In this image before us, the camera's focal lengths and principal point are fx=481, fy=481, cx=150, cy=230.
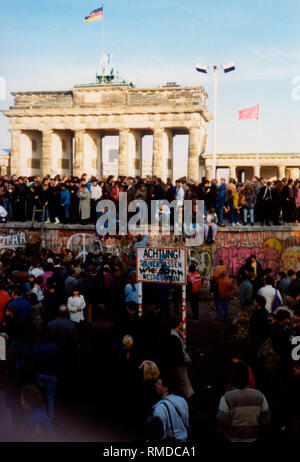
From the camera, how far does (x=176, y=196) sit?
17.6 meters

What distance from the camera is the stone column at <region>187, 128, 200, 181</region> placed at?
149ft

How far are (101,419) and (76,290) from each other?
11.4ft

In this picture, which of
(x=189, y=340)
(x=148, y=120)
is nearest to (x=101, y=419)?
(x=189, y=340)

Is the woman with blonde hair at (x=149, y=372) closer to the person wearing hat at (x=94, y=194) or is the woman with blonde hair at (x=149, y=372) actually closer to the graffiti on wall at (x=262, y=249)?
the graffiti on wall at (x=262, y=249)

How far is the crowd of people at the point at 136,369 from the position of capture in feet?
17.0

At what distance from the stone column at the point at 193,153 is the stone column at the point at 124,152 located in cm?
623

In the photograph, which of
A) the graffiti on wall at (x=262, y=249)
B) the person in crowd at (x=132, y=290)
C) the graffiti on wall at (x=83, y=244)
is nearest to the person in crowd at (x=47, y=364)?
the person in crowd at (x=132, y=290)

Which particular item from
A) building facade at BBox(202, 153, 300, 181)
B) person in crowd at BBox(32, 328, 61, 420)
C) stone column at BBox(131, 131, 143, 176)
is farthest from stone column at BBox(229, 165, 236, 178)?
person in crowd at BBox(32, 328, 61, 420)

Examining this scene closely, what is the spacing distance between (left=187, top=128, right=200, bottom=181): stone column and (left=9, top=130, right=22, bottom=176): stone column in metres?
17.1

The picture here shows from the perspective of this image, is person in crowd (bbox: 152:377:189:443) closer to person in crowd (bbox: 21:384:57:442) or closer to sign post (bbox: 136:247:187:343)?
person in crowd (bbox: 21:384:57:442)

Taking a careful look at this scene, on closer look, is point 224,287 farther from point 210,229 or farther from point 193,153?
point 193,153

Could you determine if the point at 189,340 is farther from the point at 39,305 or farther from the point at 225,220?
the point at 225,220

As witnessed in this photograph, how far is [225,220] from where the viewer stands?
19750mm

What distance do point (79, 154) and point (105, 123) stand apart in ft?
13.1
